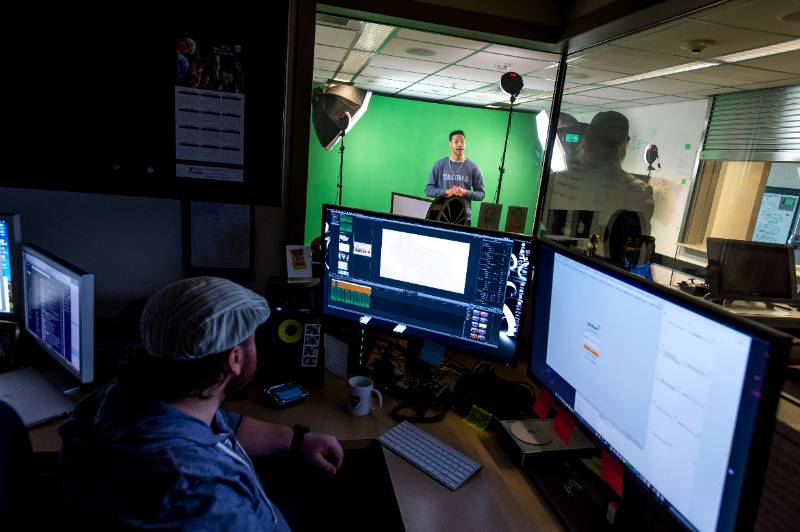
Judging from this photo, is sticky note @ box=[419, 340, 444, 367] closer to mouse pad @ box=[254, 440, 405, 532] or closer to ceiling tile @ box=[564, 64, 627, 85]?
mouse pad @ box=[254, 440, 405, 532]

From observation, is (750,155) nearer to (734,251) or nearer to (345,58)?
(734,251)

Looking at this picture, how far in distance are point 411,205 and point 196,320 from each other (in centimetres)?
253

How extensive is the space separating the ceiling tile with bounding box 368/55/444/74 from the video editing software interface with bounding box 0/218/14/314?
4.53m

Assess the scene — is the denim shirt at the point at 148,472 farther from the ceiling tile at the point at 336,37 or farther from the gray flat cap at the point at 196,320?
the ceiling tile at the point at 336,37

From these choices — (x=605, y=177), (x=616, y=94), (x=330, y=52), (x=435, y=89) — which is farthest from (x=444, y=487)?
(x=435, y=89)

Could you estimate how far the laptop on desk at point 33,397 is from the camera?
3.92ft

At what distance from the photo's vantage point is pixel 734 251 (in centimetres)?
315

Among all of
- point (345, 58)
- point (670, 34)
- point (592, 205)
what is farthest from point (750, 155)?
point (345, 58)

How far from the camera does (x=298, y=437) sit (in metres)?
1.22

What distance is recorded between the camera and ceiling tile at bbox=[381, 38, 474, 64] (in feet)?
14.9

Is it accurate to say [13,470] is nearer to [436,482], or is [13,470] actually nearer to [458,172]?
[436,482]

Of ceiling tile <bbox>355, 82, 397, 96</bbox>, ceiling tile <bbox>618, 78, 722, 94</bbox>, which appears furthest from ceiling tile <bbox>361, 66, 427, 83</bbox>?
ceiling tile <bbox>618, 78, 722, 94</bbox>

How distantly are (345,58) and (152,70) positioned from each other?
15.1ft

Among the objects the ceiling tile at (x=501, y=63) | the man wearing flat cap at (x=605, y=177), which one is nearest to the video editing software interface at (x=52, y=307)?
the man wearing flat cap at (x=605, y=177)
